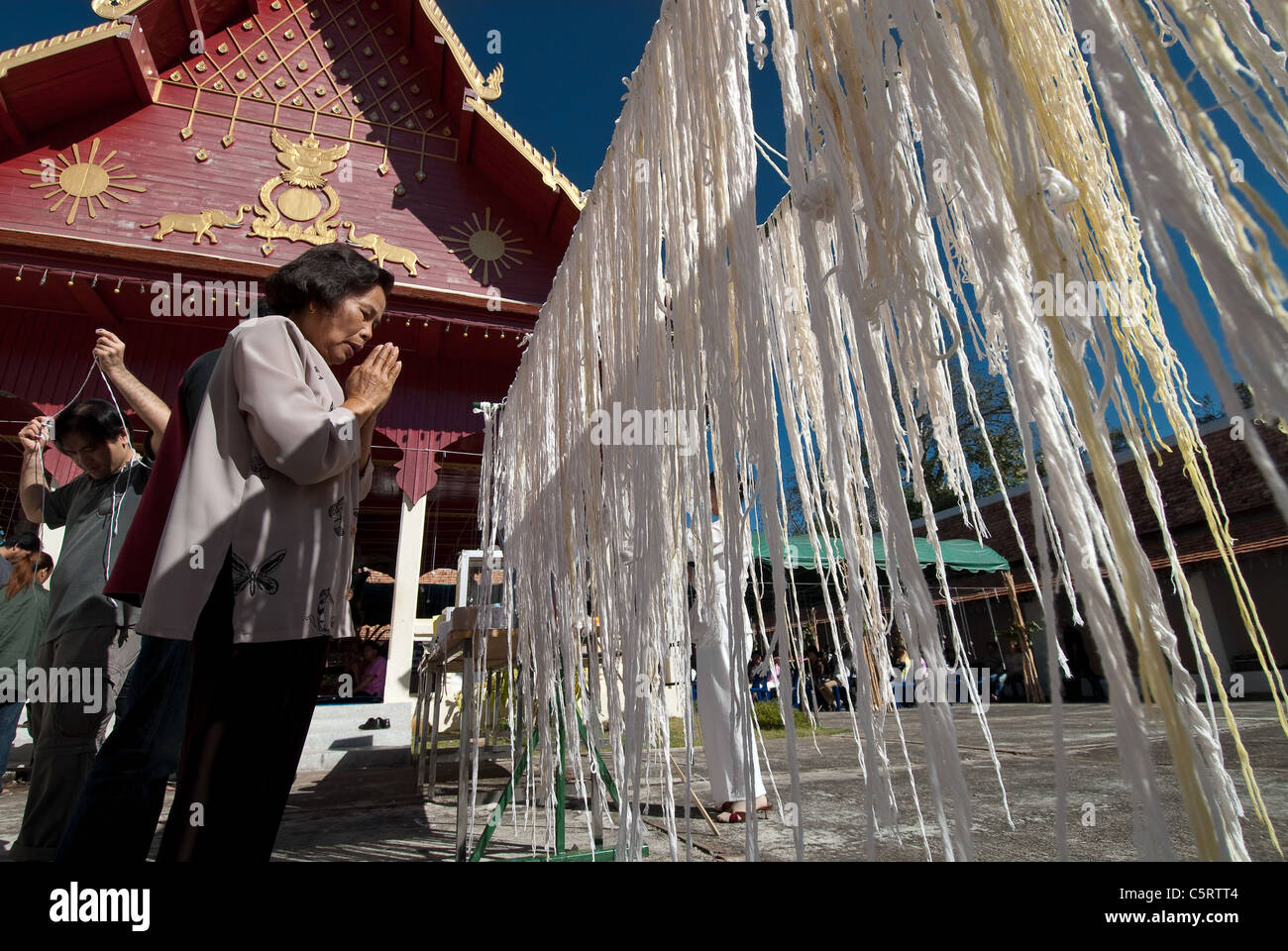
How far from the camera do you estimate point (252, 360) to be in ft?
3.83

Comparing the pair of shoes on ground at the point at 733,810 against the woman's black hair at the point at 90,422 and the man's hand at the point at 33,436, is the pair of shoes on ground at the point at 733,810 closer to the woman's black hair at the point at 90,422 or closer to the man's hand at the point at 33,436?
the woman's black hair at the point at 90,422

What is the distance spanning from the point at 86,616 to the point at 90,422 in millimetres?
637

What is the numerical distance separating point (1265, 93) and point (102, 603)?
269 cm

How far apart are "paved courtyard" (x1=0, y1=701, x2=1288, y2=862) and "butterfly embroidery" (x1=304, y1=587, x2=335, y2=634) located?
2.18 feet

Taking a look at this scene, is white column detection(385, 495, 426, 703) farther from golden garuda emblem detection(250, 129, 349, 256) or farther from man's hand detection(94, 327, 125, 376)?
man's hand detection(94, 327, 125, 376)

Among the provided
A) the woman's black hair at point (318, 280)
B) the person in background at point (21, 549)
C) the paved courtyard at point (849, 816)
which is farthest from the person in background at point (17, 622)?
the woman's black hair at point (318, 280)

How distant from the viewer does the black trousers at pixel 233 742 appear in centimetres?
98

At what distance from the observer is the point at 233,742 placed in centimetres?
104

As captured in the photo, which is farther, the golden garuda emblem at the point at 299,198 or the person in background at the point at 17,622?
the golden garuda emblem at the point at 299,198

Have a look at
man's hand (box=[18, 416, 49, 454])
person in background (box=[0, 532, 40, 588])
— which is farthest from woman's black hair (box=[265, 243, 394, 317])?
person in background (box=[0, 532, 40, 588])

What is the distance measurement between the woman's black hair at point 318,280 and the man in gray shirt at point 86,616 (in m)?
0.48

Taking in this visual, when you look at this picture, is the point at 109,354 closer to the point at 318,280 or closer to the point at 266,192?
the point at 318,280

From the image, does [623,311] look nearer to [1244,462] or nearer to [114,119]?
[114,119]
